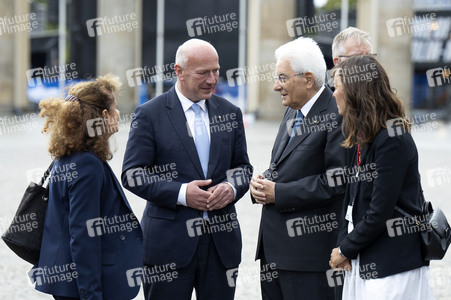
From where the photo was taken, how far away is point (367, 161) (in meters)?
3.50

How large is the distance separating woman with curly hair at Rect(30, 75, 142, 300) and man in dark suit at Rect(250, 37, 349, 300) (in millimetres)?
890

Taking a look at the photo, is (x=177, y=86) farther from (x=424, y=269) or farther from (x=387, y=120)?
(x=424, y=269)

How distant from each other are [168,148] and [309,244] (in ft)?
3.36

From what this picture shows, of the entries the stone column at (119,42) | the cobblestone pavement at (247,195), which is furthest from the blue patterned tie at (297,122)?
the stone column at (119,42)

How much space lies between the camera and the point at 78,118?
373 centimetres

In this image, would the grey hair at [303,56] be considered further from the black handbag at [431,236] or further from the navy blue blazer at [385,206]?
the black handbag at [431,236]

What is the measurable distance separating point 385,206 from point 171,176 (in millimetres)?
1402

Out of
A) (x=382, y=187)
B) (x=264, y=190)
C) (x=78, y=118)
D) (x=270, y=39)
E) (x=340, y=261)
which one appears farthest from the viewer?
(x=270, y=39)

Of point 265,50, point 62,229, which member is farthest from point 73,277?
point 265,50

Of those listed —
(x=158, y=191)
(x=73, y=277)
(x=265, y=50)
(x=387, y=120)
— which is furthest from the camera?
(x=265, y=50)

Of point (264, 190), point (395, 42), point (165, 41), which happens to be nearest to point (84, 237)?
point (264, 190)

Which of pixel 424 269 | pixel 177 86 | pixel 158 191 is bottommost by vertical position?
pixel 424 269

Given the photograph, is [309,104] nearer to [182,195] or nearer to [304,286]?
[182,195]

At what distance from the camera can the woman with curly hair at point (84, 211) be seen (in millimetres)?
3621
